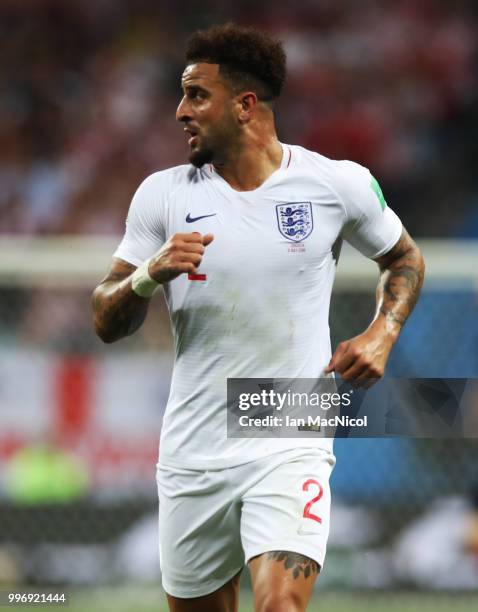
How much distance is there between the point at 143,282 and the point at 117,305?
194 millimetres

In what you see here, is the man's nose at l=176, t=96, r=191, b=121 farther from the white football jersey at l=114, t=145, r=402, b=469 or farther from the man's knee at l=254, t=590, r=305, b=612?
the man's knee at l=254, t=590, r=305, b=612

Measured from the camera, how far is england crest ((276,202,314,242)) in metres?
3.92

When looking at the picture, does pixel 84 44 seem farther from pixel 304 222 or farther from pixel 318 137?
pixel 304 222

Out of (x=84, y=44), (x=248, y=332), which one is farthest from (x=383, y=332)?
(x=84, y=44)

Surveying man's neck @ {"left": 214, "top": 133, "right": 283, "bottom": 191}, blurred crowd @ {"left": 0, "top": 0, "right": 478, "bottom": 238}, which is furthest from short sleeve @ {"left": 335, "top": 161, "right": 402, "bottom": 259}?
blurred crowd @ {"left": 0, "top": 0, "right": 478, "bottom": 238}

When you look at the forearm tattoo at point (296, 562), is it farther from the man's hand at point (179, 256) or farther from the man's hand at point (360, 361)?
the man's hand at point (179, 256)

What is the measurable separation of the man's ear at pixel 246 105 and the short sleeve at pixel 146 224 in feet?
1.16

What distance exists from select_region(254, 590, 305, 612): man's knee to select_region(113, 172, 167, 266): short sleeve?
119 cm

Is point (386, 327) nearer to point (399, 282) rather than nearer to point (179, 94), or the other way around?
point (399, 282)

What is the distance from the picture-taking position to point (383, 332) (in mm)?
3918

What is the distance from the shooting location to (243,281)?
3883 mm

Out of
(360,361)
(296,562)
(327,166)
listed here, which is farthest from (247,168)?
(296,562)

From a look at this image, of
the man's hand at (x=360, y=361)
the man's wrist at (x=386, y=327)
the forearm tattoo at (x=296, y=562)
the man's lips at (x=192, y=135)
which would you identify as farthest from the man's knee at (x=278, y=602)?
the man's lips at (x=192, y=135)

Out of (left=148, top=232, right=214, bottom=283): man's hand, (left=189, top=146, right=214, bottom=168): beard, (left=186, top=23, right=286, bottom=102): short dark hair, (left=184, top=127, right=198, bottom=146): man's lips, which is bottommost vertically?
(left=148, top=232, right=214, bottom=283): man's hand
